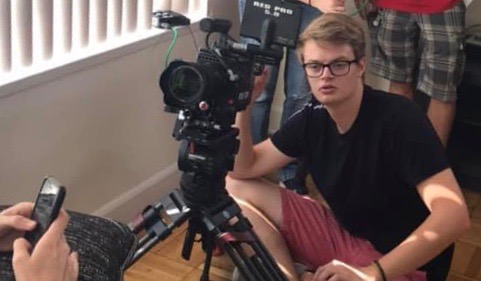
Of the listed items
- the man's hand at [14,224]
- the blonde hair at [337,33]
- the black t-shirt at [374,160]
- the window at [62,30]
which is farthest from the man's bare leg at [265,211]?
the man's hand at [14,224]

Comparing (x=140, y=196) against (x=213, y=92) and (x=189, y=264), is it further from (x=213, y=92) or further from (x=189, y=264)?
(x=213, y=92)

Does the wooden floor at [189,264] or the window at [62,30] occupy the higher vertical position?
the window at [62,30]

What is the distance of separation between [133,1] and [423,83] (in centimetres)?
105

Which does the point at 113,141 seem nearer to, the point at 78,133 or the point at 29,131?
the point at 78,133

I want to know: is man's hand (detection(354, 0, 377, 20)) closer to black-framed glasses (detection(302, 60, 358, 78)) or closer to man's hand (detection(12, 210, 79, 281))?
black-framed glasses (detection(302, 60, 358, 78))

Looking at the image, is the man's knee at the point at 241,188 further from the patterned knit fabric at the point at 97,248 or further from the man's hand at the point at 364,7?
the man's hand at the point at 364,7

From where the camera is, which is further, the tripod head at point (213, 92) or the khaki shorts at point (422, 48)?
the khaki shorts at point (422, 48)

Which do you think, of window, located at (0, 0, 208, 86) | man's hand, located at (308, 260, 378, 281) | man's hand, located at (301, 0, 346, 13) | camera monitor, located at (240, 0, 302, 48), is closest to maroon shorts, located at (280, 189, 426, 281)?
man's hand, located at (308, 260, 378, 281)

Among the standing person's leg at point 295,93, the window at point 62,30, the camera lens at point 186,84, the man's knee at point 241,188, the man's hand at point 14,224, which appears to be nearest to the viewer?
the man's hand at point 14,224

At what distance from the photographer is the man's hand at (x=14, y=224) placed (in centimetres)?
108

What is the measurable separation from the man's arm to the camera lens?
0.52 metres

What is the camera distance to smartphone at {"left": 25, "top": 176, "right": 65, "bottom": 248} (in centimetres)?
104

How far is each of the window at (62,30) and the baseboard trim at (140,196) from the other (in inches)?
18.1

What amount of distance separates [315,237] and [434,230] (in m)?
0.36
